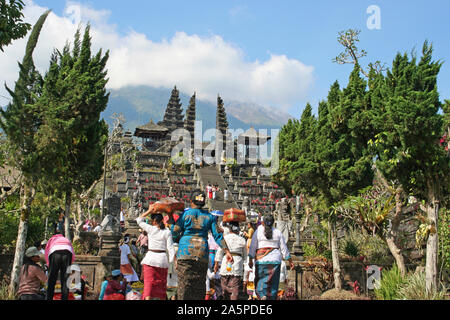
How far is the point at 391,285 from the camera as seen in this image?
936 cm

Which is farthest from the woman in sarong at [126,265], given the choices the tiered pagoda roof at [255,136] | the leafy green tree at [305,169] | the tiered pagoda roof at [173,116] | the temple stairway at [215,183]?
the tiered pagoda roof at [173,116]

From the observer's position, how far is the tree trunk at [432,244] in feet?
28.2

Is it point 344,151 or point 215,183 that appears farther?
point 215,183

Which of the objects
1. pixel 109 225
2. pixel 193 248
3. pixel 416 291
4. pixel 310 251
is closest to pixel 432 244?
pixel 416 291

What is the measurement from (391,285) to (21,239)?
7.70 m

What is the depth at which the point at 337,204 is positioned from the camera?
1159 cm

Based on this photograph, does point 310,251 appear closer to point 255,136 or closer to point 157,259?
point 157,259

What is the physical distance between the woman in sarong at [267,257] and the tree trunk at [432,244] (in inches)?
Answer: 126

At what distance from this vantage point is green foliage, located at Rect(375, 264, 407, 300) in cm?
924

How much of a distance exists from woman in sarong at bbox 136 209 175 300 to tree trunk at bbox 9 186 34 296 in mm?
3365

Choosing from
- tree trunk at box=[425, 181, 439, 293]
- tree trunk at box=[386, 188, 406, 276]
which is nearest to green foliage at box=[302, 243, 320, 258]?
tree trunk at box=[386, 188, 406, 276]

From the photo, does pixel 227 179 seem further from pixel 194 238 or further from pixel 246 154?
pixel 194 238
